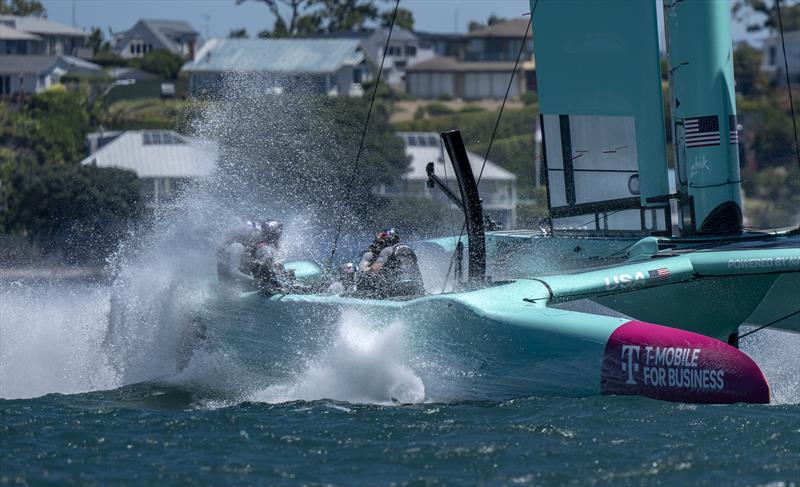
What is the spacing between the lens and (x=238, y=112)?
14875 millimetres

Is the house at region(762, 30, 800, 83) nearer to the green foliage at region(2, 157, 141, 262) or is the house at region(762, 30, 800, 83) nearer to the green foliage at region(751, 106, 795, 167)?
the green foliage at region(751, 106, 795, 167)

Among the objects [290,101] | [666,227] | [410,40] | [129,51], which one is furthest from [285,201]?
[129,51]

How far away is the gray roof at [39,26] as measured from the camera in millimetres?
55438

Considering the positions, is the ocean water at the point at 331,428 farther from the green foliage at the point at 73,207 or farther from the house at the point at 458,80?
the house at the point at 458,80

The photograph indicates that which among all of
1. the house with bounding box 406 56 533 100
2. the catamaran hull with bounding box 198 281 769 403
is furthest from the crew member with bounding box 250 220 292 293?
the house with bounding box 406 56 533 100

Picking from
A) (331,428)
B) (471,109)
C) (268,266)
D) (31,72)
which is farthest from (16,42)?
(331,428)

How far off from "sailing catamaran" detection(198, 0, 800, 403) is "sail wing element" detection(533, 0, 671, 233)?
1 cm

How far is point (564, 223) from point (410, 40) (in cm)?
4881

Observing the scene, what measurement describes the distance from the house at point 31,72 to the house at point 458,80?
12271 mm

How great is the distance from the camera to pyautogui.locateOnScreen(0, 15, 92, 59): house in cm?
5131

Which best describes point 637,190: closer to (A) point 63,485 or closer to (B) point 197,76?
(A) point 63,485

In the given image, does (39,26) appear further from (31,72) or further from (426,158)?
(426,158)

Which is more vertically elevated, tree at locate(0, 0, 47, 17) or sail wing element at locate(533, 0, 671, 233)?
tree at locate(0, 0, 47, 17)

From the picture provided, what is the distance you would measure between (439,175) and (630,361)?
67.4 feet
